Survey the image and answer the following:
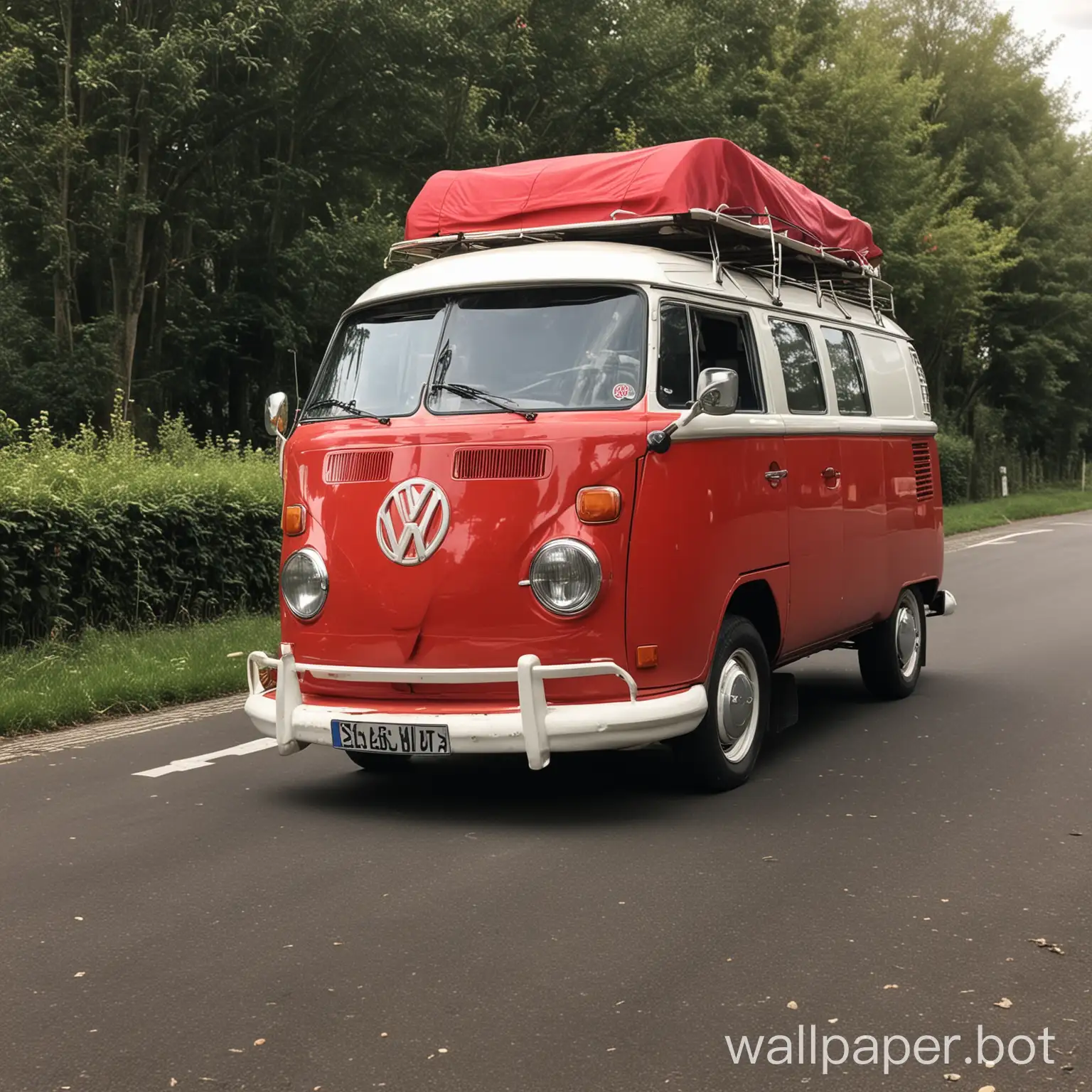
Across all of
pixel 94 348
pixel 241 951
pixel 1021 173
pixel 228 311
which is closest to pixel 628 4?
pixel 228 311

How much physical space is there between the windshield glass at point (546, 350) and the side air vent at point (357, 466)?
1.22 feet

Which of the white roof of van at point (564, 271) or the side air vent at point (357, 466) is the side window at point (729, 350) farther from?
the side air vent at point (357, 466)

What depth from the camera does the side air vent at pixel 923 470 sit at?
9969 millimetres

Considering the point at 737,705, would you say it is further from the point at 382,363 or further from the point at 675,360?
the point at 382,363

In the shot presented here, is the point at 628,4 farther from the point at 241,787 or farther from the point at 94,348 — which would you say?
the point at 241,787

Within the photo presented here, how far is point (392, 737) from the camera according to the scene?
21.0ft

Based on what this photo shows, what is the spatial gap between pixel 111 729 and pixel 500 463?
3.91m

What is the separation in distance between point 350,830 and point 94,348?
808 inches

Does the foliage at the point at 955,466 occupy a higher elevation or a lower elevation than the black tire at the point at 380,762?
higher

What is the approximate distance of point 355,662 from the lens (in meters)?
6.63

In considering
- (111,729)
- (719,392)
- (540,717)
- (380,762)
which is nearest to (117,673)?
(111,729)

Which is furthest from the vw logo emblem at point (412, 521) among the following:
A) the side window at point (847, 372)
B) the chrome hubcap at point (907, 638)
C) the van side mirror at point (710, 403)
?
the chrome hubcap at point (907, 638)

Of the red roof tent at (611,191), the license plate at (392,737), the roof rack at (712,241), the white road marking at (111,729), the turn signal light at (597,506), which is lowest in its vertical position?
the white road marking at (111,729)

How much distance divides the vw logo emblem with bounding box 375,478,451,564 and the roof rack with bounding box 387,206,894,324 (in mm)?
1789
